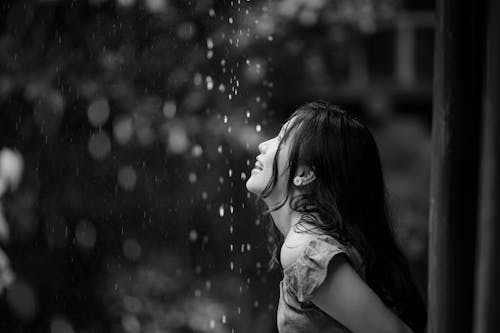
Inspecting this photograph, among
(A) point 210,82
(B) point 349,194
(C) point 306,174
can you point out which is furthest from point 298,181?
(A) point 210,82

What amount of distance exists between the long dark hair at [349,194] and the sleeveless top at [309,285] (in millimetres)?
94

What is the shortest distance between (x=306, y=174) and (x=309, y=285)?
1.24 feet

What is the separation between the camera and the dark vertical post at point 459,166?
1.90 meters

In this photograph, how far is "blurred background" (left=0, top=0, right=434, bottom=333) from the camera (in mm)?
4254

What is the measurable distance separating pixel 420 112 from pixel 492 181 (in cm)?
1236

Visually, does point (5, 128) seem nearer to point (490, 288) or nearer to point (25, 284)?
point (25, 284)

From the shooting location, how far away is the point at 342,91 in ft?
42.9

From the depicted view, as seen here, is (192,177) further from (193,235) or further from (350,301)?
(350,301)

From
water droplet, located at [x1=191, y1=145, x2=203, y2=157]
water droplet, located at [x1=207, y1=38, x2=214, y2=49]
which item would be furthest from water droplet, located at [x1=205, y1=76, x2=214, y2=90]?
A: water droplet, located at [x1=191, y1=145, x2=203, y2=157]

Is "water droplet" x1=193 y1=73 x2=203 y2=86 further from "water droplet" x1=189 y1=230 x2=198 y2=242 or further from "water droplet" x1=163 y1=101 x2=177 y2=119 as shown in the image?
"water droplet" x1=189 y1=230 x2=198 y2=242

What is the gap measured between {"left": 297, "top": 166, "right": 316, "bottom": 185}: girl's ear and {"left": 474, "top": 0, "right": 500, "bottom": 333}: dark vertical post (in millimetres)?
726

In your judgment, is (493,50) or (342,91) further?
(342,91)

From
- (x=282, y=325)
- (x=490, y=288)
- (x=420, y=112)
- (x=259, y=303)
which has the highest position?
(x=490, y=288)

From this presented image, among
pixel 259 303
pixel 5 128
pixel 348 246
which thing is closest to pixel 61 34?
pixel 5 128
